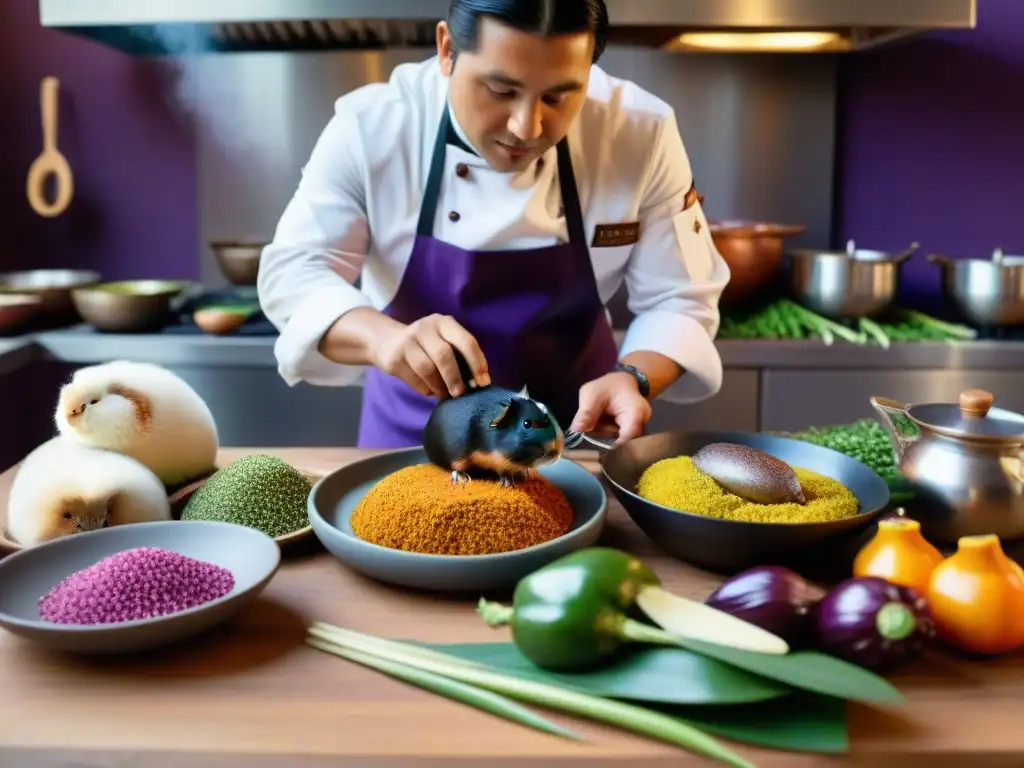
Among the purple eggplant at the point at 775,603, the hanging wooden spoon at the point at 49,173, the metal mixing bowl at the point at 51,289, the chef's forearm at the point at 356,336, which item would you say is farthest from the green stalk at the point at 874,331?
the hanging wooden spoon at the point at 49,173

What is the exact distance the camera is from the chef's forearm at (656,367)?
154cm

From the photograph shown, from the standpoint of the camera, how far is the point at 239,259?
8.64 ft

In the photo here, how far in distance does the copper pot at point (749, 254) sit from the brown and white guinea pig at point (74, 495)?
182 centimetres

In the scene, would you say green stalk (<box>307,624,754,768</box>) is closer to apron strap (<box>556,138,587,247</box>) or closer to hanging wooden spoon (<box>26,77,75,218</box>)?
apron strap (<box>556,138,587,247</box>)

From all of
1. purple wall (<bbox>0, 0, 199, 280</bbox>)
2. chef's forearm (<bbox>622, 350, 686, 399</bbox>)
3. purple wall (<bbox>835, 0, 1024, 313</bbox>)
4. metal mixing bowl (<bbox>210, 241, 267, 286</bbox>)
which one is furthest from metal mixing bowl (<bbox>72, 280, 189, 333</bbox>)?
purple wall (<bbox>835, 0, 1024, 313</bbox>)

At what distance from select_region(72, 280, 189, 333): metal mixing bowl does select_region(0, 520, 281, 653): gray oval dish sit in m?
1.54

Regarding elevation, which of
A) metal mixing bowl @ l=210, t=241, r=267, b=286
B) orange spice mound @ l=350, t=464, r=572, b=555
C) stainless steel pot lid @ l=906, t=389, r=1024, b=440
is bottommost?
orange spice mound @ l=350, t=464, r=572, b=555

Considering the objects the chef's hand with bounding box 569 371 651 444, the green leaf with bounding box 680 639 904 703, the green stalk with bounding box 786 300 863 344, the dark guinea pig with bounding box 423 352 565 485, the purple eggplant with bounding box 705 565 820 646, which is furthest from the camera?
the green stalk with bounding box 786 300 863 344

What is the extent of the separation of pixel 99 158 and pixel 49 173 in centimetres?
16

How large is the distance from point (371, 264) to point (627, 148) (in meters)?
0.51

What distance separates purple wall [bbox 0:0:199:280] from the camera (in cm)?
289

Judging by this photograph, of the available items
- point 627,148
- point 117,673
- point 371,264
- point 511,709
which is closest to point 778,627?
point 511,709

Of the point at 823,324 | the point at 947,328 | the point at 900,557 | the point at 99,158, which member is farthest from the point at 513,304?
the point at 99,158

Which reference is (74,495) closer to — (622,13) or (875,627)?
(875,627)
